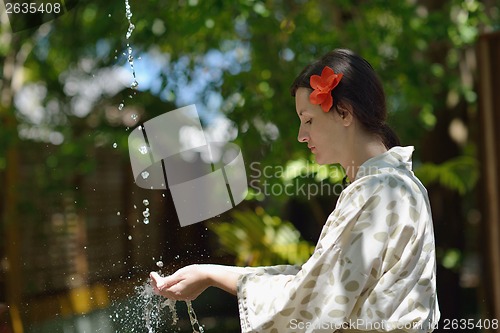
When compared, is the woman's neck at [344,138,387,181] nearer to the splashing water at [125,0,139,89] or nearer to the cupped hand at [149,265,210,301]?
the cupped hand at [149,265,210,301]

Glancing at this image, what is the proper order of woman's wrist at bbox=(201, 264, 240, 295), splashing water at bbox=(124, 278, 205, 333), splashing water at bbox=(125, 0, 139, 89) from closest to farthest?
woman's wrist at bbox=(201, 264, 240, 295) → splashing water at bbox=(124, 278, 205, 333) → splashing water at bbox=(125, 0, 139, 89)

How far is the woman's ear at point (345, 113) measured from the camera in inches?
56.6

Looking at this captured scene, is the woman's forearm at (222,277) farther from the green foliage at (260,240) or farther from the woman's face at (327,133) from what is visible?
the green foliage at (260,240)

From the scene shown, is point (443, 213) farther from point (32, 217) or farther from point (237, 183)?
point (32, 217)

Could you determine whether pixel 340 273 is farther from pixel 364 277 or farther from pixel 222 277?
pixel 222 277

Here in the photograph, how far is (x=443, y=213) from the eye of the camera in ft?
14.2

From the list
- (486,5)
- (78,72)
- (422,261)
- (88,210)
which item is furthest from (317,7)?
(422,261)

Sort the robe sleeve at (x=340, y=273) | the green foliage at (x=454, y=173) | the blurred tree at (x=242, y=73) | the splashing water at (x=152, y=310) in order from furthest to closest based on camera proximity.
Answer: the green foliage at (x=454, y=173) < the blurred tree at (x=242, y=73) < the splashing water at (x=152, y=310) < the robe sleeve at (x=340, y=273)

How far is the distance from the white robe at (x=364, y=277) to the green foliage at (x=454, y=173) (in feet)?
8.91

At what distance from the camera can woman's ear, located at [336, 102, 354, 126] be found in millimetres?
1438

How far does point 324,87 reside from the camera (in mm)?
1422

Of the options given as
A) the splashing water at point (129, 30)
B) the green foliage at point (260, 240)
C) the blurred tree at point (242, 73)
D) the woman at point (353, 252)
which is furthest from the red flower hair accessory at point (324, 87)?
the green foliage at point (260, 240)

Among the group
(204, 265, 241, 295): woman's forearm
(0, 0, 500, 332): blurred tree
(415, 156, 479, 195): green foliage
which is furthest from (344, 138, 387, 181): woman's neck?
(415, 156, 479, 195): green foliage

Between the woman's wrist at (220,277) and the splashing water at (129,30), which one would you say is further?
the splashing water at (129,30)
